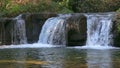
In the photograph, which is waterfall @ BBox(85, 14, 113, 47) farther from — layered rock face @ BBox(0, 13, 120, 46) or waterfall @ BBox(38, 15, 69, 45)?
waterfall @ BBox(38, 15, 69, 45)

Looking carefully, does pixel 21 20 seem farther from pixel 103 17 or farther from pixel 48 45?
pixel 103 17

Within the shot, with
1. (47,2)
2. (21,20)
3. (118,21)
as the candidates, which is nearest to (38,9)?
(47,2)

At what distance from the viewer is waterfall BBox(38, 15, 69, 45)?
25.7 metres

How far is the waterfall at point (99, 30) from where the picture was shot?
2483 cm

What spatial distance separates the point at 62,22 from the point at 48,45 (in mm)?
1853

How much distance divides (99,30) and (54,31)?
9.03ft

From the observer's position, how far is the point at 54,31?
26.2 meters

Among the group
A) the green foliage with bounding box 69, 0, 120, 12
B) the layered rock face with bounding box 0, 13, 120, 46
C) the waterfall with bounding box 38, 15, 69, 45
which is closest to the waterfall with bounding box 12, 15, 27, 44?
the layered rock face with bounding box 0, 13, 120, 46

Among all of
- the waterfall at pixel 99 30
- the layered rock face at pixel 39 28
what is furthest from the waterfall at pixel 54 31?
the waterfall at pixel 99 30

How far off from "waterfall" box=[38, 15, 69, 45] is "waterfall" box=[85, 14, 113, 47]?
150 centimetres

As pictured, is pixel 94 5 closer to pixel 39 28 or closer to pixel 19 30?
pixel 39 28

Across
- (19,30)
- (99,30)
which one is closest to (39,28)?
(19,30)

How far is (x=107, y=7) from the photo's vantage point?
3244 cm

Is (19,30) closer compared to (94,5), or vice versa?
(19,30)
